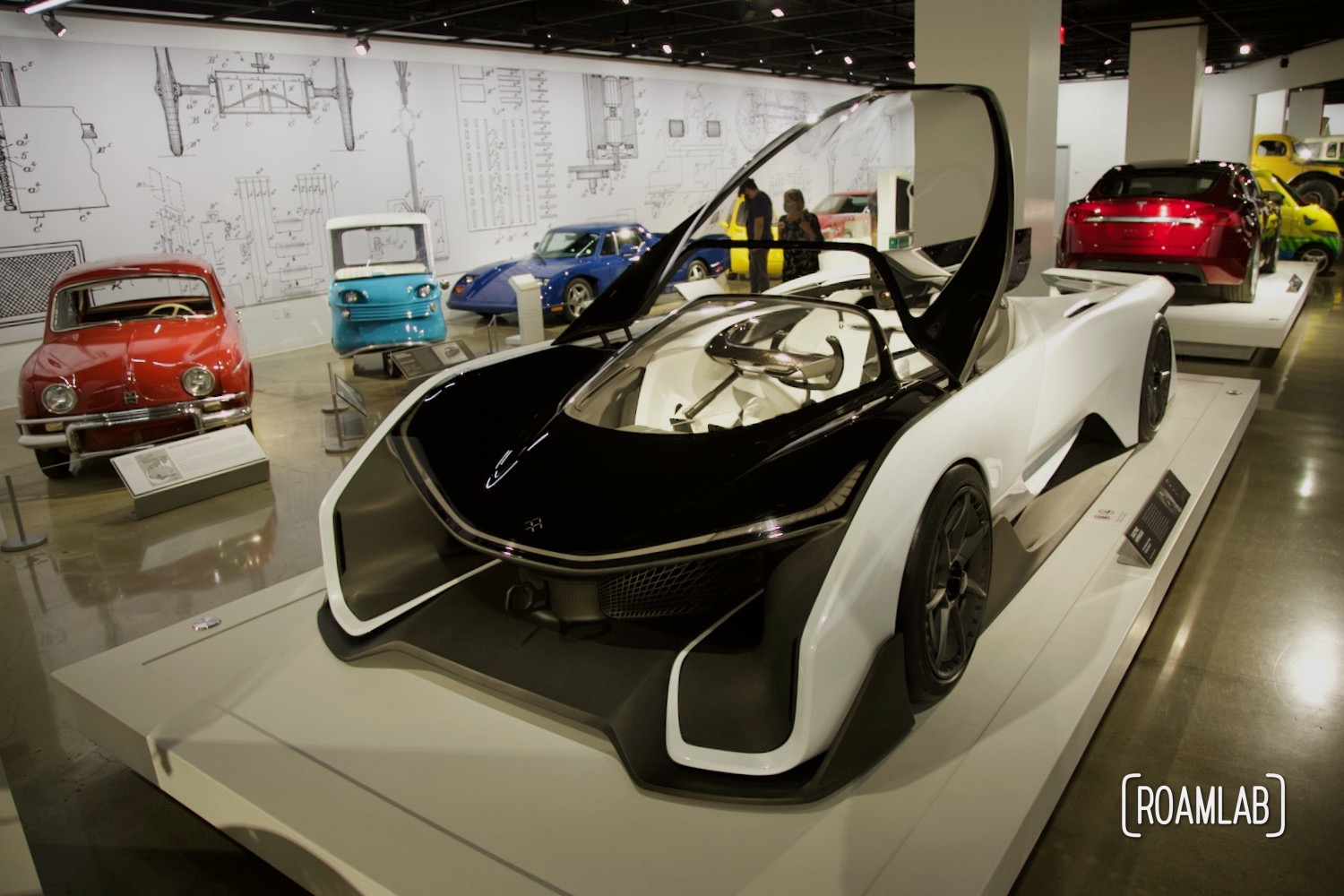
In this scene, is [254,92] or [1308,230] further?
[1308,230]

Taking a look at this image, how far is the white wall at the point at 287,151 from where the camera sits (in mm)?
7836

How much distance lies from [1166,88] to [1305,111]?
12.2m

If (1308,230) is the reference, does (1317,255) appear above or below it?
below

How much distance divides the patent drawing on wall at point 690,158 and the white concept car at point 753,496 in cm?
1073

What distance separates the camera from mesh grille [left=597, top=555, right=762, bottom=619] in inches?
91.5

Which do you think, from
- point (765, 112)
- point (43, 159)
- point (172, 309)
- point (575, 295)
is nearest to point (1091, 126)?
point (765, 112)

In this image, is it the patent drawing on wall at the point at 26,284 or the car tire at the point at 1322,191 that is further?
the car tire at the point at 1322,191

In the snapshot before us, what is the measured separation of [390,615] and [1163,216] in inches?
269

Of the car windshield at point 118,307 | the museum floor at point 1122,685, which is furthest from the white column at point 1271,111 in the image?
the car windshield at point 118,307

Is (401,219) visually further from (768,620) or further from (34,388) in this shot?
(768,620)

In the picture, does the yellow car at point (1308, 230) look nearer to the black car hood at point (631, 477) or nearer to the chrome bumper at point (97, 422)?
the black car hood at point (631, 477)

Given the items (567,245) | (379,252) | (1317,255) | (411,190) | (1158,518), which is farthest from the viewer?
(1317,255)

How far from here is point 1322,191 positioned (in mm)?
13969

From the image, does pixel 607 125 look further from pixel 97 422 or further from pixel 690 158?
pixel 97 422
